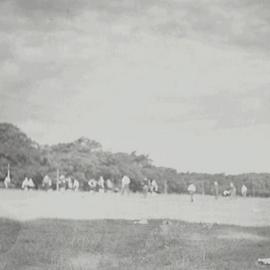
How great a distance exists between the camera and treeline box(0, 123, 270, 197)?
11102mm

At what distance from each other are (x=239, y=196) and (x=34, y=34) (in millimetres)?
7095

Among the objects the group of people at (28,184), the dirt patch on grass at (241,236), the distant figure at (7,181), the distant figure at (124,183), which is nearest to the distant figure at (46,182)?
the group of people at (28,184)

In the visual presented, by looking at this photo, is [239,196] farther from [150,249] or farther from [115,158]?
[150,249]

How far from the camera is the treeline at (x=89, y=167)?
11102 millimetres

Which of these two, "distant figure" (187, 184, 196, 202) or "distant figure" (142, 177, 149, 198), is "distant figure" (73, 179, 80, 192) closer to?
"distant figure" (142, 177, 149, 198)

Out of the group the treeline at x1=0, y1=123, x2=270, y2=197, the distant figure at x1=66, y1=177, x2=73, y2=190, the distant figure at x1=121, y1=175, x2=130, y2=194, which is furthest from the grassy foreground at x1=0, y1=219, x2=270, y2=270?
the distant figure at x1=66, y1=177, x2=73, y2=190

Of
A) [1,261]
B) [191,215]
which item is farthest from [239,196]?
[1,261]

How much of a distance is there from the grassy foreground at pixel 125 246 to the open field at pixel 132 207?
1.05 meters

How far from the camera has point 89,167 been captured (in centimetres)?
1521

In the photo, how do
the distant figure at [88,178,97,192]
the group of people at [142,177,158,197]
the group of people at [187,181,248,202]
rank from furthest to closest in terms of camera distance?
the distant figure at [88,178,97,192]
the group of people at [142,177,158,197]
the group of people at [187,181,248,202]

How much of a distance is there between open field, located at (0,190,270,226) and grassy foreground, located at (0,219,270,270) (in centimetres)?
105

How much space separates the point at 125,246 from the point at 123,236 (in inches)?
23.0

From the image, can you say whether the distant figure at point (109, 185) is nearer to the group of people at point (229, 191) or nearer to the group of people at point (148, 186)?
the group of people at point (148, 186)

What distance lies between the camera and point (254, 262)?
7.07 meters
